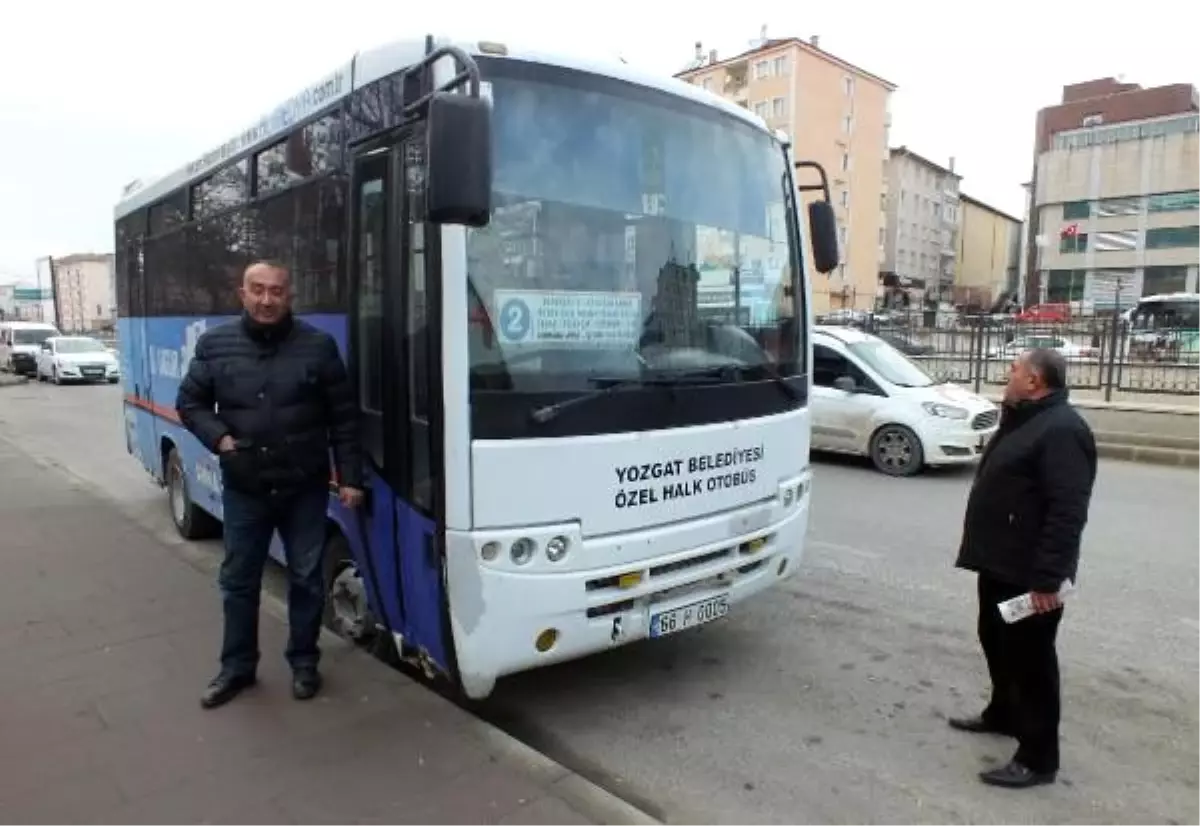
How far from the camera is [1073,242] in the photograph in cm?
6881

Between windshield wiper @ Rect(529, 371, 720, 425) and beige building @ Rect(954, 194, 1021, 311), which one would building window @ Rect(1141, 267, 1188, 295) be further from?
windshield wiper @ Rect(529, 371, 720, 425)

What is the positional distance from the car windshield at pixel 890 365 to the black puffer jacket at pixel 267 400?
8.28 m

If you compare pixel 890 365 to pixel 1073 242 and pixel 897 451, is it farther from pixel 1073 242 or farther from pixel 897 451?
pixel 1073 242

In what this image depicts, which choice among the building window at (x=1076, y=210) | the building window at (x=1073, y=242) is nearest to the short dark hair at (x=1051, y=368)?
the building window at (x=1073, y=242)

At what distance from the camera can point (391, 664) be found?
4.27m

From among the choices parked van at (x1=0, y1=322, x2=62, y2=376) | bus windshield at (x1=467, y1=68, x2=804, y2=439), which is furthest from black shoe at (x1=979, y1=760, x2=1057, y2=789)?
parked van at (x1=0, y1=322, x2=62, y2=376)

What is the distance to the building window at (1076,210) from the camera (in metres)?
68.8

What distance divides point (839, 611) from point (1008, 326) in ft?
49.1

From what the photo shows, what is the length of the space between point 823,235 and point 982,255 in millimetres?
110112

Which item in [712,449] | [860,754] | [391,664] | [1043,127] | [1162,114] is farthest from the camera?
[1043,127]

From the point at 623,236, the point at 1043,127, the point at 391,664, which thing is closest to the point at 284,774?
the point at 391,664

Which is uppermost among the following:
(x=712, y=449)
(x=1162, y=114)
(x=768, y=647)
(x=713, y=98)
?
(x=1162, y=114)

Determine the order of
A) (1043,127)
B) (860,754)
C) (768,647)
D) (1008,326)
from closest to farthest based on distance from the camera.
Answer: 1. (860,754)
2. (768,647)
3. (1008,326)
4. (1043,127)

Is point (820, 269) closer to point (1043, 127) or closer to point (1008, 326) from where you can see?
point (1008, 326)
